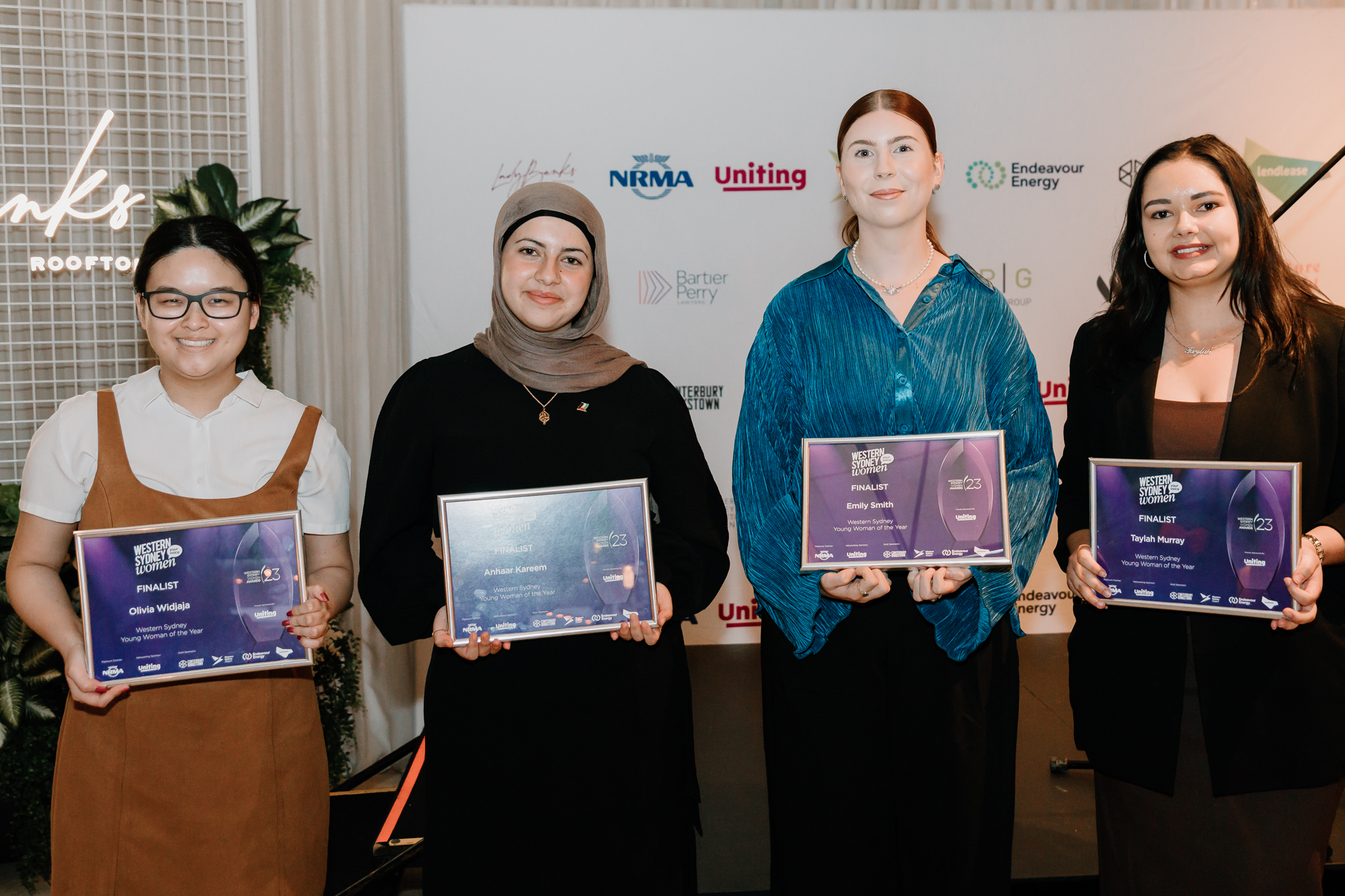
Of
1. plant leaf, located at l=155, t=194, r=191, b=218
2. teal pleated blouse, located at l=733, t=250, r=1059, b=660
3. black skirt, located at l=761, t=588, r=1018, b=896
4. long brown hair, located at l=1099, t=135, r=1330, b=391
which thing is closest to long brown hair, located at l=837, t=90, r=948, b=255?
teal pleated blouse, located at l=733, t=250, r=1059, b=660

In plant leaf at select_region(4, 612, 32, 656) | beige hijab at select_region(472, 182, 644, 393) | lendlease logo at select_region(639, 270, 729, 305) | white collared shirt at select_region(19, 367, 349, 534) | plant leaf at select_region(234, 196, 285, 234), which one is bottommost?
plant leaf at select_region(4, 612, 32, 656)

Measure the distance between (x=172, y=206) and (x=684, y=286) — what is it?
7.15ft

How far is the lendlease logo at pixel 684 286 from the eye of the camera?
4289mm

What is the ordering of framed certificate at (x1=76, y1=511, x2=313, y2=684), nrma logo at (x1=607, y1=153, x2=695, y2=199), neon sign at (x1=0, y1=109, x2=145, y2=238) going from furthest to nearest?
nrma logo at (x1=607, y1=153, x2=695, y2=199)
neon sign at (x1=0, y1=109, x2=145, y2=238)
framed certificate at (x1=76, y1=511, x2=313, y2=684)

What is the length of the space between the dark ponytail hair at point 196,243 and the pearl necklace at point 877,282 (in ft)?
4.68

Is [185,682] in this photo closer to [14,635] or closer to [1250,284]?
[14,635]

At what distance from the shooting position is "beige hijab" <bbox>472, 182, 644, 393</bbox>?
1.98m

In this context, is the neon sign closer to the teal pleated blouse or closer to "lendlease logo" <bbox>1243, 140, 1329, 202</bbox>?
the teal pleated blouse

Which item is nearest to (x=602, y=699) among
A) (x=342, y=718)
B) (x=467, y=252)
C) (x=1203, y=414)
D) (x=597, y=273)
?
(x=597, y=273)

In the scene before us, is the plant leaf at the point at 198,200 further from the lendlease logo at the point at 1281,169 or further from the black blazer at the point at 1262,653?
the lendlease logo at the point at 1281,169

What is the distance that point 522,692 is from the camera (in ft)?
6.50

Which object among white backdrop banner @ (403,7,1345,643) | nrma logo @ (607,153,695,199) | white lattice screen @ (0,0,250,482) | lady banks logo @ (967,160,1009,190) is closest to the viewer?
white lattice screen @ (0,0,250,482)

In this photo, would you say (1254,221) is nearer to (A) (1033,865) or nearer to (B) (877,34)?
(A) (1033,865)

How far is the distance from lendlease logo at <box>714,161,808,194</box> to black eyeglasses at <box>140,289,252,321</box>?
9.11ft
